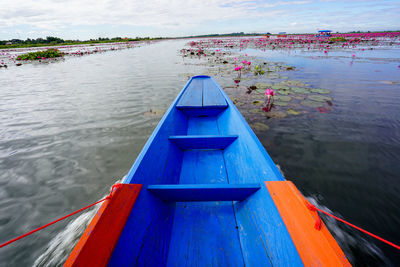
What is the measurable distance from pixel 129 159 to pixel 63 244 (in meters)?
1.47

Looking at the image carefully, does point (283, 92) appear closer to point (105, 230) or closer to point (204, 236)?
point (204, 236)

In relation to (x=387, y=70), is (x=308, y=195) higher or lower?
lower

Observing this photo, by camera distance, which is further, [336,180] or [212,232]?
[336,180]

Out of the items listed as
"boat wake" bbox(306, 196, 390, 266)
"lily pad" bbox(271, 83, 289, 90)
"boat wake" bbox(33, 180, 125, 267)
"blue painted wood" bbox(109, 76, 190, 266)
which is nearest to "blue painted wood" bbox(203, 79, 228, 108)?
"blue painted wood" bbox(109, 76, 190, 266)

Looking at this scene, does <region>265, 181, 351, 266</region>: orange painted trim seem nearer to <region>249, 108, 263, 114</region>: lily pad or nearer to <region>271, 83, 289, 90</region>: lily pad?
<region>249, 108, 263, 114</region>: lily pad

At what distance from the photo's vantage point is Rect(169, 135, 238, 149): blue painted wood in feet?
7.48

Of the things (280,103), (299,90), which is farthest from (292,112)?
(299,90)

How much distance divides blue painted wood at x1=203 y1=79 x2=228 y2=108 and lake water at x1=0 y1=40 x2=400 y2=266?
1160mm

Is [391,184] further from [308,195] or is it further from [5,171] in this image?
[5,171]

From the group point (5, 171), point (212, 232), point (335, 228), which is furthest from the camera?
point (5, 171)

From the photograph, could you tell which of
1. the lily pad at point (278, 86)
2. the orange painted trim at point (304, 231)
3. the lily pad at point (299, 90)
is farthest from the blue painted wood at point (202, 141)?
the lily pad at point (278, 86)

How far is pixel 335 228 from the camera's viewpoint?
2.03 metres

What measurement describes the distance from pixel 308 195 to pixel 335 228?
1.48 ft

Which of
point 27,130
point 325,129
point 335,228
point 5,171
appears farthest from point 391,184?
point 27,130
